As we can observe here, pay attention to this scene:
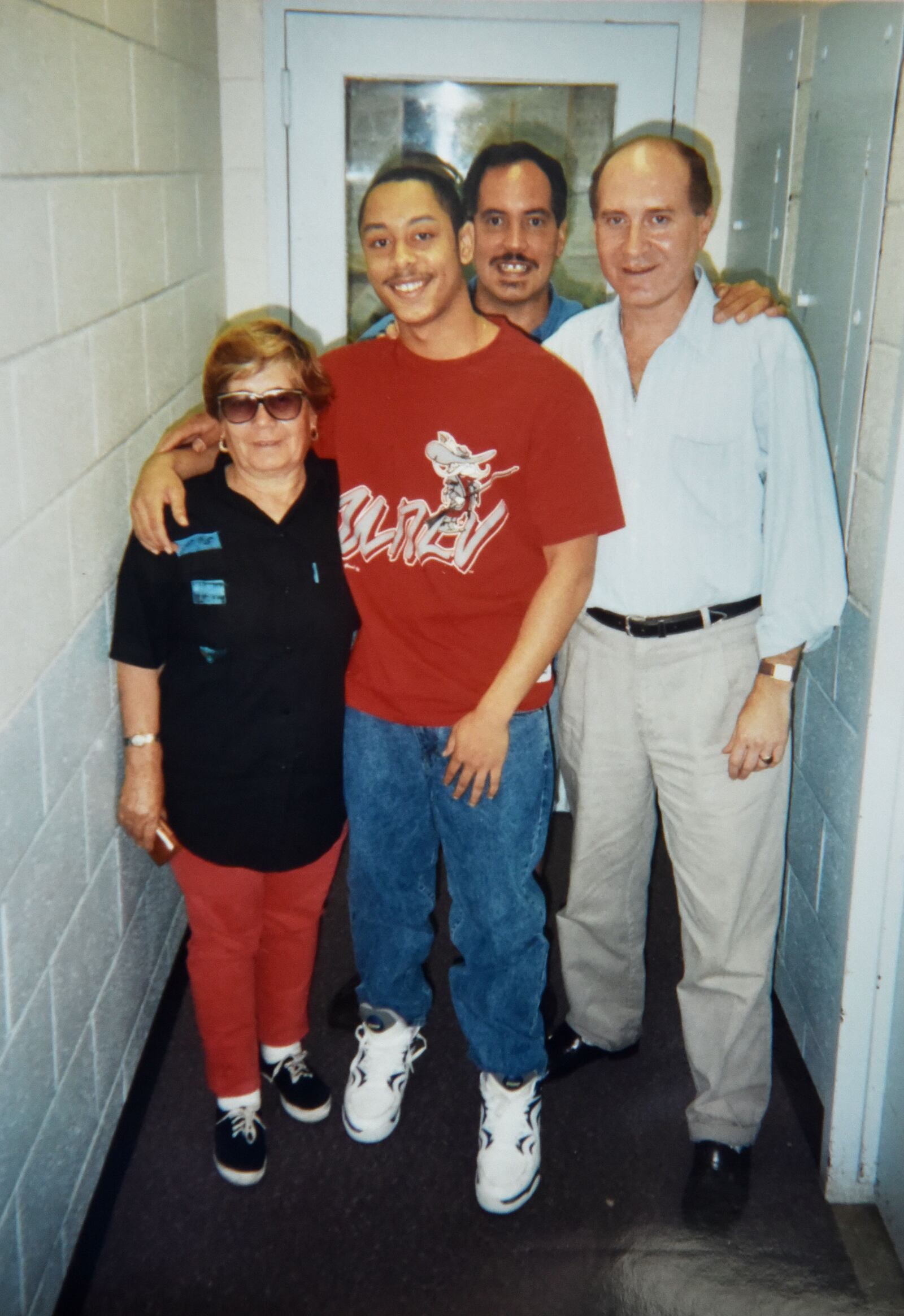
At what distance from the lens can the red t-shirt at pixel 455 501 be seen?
64.4 inches

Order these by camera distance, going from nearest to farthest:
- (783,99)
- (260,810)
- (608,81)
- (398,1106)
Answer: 1. (260,810)
2. (398,1106)
3. (783,99)
4. (608,81)

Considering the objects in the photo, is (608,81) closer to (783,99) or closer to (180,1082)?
(783,99)

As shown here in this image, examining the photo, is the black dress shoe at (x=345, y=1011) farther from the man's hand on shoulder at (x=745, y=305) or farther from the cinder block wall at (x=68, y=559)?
the man's hand on shoulder at (x=745, y=305)

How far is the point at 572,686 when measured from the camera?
190cm

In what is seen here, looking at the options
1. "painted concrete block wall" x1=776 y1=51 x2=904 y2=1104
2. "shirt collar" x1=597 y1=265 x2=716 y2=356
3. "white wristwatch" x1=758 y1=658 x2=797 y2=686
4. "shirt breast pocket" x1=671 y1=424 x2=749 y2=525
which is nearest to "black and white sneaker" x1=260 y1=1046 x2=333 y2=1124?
"painted concrete block wall" x1=776 y1=51 x2=904 y2=1104

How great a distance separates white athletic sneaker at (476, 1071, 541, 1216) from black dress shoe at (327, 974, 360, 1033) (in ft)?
1.59

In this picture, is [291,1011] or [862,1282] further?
[291,1011]

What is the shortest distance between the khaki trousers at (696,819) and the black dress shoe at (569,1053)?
11.3 inches

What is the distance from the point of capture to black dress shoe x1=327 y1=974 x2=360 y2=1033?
7.64 ft

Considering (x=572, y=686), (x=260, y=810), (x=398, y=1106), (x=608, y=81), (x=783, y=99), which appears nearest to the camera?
(x=260, y=810)

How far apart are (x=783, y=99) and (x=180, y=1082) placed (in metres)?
2.46

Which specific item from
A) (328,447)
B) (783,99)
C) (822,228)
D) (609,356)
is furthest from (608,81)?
(328,447)

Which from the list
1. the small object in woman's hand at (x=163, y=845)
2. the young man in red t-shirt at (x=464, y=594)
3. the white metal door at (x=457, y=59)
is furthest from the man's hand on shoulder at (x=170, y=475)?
the white metal door at (x=457, y=59)

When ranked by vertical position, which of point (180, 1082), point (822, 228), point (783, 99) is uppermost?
point (783, 99)
